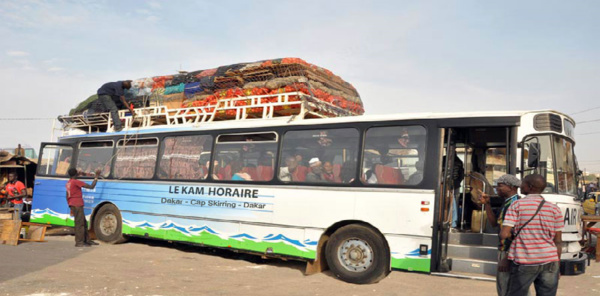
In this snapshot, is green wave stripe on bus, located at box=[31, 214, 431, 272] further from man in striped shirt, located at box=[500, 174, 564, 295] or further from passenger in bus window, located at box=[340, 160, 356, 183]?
man in striped shirt, located at box=[500, 174, 564, 295]

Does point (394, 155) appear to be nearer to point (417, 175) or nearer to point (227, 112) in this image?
point (417, 175)

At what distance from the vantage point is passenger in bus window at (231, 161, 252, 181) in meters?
9.85

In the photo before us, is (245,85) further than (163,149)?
No

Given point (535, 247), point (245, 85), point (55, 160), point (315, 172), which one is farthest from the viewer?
point (55, 160)

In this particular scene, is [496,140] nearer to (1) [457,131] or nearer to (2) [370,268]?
(1) [457,131]

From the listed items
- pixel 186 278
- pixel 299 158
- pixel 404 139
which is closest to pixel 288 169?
pixel 299 158

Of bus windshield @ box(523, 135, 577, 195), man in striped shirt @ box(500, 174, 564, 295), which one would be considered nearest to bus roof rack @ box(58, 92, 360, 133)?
bus windshield @ box(523, 135, 577, 195)

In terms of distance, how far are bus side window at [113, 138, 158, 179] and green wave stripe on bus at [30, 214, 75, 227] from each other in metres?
1.75

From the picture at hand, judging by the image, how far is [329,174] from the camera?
877cm

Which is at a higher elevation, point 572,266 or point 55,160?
point 55,160

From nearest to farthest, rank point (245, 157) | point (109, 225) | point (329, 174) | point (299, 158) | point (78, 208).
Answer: point (329, 174)
point (299, 158)
point (245, 157)
point (78, 208)
point (109, 225)

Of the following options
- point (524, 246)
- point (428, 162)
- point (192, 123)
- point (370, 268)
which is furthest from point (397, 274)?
point (192, 123)

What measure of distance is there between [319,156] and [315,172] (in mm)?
282

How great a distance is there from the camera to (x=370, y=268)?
8.09 meters
